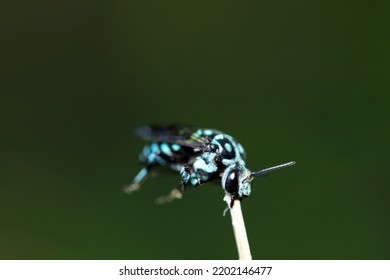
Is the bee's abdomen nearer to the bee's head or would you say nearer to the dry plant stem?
the bee's head

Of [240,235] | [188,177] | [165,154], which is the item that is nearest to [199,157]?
[188,177]

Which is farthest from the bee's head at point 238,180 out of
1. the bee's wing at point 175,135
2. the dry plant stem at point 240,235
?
the bee's wing at point 175,135

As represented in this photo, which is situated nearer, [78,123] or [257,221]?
[257,221]

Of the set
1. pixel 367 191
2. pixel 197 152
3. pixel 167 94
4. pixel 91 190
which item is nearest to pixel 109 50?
pixel 167 94

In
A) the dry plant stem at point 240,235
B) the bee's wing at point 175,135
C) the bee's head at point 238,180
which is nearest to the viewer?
the dry plant stem at point 240,235

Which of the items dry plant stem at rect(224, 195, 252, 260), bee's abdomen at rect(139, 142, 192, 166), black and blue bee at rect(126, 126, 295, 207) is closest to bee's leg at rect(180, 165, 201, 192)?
black and blue bee at rect(126, 126, 295, 207)

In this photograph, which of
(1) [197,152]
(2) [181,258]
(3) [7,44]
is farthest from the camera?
(3) [7,44]

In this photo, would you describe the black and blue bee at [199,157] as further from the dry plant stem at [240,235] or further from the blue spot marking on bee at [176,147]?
the dry plant stem at [240,235]
